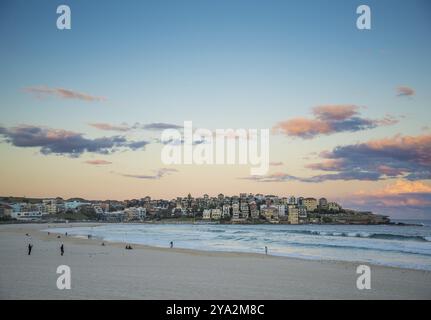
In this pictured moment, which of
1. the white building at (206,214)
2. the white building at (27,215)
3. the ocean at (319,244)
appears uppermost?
the ocean at (319,244)

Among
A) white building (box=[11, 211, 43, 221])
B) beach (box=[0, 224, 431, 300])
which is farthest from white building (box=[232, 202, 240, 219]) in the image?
beach (box=[0, 224, 431, 300])

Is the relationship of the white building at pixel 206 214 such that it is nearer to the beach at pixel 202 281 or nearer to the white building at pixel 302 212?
the white building at pixel 302 212

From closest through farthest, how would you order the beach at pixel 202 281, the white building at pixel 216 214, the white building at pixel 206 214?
the beach at pixel 202 281, the white building at pixel 216 214, the white building at pixel 206 214

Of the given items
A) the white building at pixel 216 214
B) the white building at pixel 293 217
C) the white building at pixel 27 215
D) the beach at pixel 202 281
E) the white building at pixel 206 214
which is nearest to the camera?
the beach at pixel 202 281

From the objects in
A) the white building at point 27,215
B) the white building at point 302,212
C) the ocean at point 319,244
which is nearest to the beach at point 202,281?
the ocean at point 319,244

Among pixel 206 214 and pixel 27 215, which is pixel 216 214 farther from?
pixel 27 215

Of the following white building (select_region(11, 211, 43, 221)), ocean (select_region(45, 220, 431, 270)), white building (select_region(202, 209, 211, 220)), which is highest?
ocean (select_region(45, 220, 431, 270))

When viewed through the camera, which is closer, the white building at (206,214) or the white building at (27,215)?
the white building at (27,215)

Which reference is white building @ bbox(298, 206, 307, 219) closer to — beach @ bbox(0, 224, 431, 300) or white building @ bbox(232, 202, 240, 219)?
white building @ bbox(232, 202, 240, 219)

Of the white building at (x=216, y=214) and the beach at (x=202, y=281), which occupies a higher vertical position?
the beach at (x=202, y=281)

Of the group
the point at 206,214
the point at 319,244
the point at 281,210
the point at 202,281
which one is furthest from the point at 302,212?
the point at 202,281
